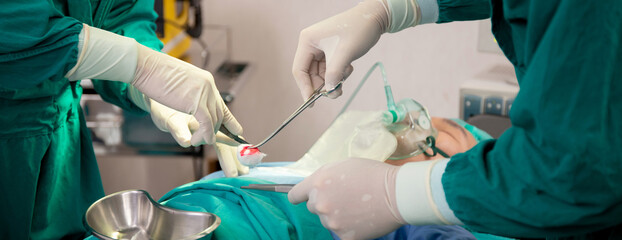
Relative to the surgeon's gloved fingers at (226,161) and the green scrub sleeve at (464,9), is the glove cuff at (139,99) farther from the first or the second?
the green scrub sleeve at (464,9)

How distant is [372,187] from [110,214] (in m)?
0.57

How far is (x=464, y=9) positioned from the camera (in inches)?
50.2

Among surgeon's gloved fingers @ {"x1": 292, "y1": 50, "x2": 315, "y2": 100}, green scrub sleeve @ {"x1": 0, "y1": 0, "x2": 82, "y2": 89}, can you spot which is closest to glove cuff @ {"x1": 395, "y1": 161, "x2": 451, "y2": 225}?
surgeon's gloved fingers @ {"x1": 292, "y1": 50, "x2": 315, "y2": 100}

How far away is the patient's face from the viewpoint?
5.79 feet

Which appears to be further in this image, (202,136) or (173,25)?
(173,25)

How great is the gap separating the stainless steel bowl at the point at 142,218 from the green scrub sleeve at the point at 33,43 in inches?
12.3

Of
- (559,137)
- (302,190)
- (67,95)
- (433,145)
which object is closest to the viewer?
(559,137)

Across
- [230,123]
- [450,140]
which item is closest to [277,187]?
[230,123]

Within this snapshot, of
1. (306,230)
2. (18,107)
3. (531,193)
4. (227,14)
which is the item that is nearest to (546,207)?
(531,193)

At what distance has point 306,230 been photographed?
4.07 feet

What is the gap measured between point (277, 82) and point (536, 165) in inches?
104

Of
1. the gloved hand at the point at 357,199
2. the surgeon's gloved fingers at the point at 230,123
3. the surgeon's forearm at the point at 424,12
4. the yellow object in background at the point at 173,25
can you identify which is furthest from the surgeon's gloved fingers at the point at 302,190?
the yellow object in background at the point at 173,25

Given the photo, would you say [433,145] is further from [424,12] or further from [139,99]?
[139,99]

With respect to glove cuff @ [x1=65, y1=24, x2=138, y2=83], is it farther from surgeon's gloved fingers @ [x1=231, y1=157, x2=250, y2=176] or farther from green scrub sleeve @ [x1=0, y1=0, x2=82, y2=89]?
surgeon's gloved fingers @ [x1=231, y1=157, x2=250, y2=176]
